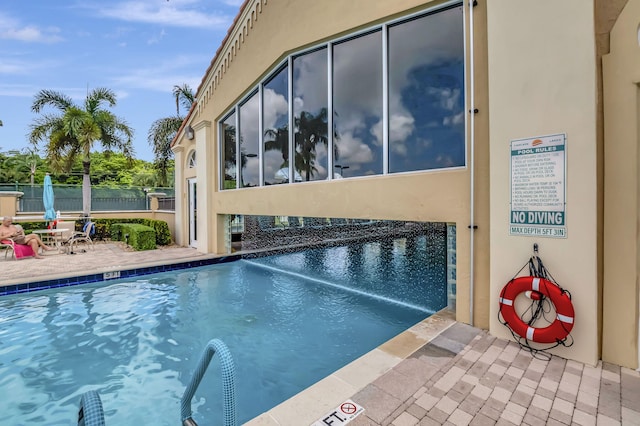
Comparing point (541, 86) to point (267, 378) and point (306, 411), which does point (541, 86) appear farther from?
point (267, 378)

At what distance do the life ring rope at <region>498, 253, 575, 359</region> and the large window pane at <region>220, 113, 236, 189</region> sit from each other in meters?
8.19

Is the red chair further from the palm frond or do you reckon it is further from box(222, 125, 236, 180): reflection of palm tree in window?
the palm frond

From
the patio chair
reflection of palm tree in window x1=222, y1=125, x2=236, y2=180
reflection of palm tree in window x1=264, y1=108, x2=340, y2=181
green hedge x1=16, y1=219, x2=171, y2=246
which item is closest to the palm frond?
green hedge x1=16, y1=219, x2=171, y2=246

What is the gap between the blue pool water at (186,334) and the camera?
131 inches

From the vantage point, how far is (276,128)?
7.84 metres

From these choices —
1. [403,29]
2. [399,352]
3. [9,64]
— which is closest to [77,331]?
[399,352]

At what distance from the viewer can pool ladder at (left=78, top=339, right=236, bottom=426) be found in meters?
1.47

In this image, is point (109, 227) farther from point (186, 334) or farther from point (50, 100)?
point (186, 334)

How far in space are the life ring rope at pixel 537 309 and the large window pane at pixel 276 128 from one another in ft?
17.1

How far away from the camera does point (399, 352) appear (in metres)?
3.35

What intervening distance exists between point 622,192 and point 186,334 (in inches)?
232

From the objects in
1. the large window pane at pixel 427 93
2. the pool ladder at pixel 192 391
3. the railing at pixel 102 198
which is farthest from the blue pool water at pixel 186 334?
the railing at pixel 102 198

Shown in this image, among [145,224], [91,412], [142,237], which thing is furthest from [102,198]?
[91,412]

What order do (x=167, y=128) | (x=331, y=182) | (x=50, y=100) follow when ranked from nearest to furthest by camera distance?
1. (x=331, y=182)
2. (x=50, y=100)
3. (x=167, y=128)
